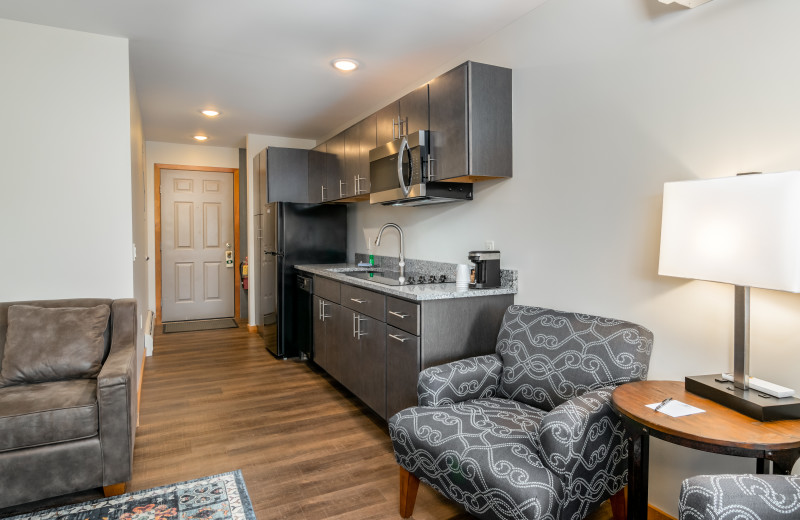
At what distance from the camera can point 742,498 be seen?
39.4 inches

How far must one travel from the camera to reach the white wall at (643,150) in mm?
1611

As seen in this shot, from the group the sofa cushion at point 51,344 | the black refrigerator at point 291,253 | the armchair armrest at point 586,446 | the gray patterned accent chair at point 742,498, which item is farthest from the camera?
the black refrigerator at point 291,253

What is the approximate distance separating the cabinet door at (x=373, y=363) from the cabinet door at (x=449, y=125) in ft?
3.28

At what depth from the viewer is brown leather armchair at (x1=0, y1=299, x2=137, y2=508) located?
2018 millimetres

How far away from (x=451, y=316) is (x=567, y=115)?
46.6 inches

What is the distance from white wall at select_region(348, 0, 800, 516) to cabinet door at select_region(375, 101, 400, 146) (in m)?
0.67

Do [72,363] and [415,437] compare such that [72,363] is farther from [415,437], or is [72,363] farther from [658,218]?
[658,218]

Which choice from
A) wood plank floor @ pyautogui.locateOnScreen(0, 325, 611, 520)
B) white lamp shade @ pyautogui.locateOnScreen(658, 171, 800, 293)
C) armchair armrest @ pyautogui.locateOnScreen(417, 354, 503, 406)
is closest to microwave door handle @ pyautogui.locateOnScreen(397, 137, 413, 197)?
armchair armrest @ pyautogui.locateOnScreen(417, 354, 503, 406)

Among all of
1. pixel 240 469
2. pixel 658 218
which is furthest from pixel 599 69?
pixel 240 469

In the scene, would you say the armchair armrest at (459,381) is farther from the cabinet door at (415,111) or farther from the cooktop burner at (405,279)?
the cabinet door at (415,111)

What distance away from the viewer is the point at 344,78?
367cm

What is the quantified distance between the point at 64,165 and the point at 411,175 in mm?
2081

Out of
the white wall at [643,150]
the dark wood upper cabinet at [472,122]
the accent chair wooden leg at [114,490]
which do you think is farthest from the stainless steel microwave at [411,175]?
the accent chair wooden leg at [114,490]

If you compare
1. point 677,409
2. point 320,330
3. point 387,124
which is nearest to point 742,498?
point 677,409
